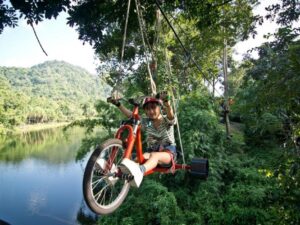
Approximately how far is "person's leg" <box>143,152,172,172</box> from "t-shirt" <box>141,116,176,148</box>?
0.77ft

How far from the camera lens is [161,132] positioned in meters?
3.74

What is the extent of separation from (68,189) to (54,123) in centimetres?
6254

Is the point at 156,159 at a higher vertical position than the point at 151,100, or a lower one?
lower

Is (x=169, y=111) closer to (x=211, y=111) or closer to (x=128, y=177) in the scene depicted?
(x=128, y=177)

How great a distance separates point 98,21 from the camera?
5.41m

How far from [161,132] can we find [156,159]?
1.80 feet

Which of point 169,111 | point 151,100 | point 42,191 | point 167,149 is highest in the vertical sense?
point 151,100

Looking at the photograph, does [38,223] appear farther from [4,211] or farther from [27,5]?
[27,5]

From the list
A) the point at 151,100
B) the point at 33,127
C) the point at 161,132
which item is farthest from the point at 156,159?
the point at 33,127

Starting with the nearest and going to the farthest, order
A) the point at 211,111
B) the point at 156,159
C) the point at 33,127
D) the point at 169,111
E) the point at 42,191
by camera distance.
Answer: the point at 156,159, the point at 169,111, the point at 211,111, the point at 42,191, the point at 33,127

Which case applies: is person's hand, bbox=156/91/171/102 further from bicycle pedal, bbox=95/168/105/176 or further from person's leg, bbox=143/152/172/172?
bicycle pedal, bbox=95/168/105/176

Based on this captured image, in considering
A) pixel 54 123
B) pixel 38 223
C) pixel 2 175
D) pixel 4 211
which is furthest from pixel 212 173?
pixel 54 123

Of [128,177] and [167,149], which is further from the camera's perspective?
[167,149]

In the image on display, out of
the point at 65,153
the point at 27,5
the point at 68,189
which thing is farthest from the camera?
the point at 65,153
